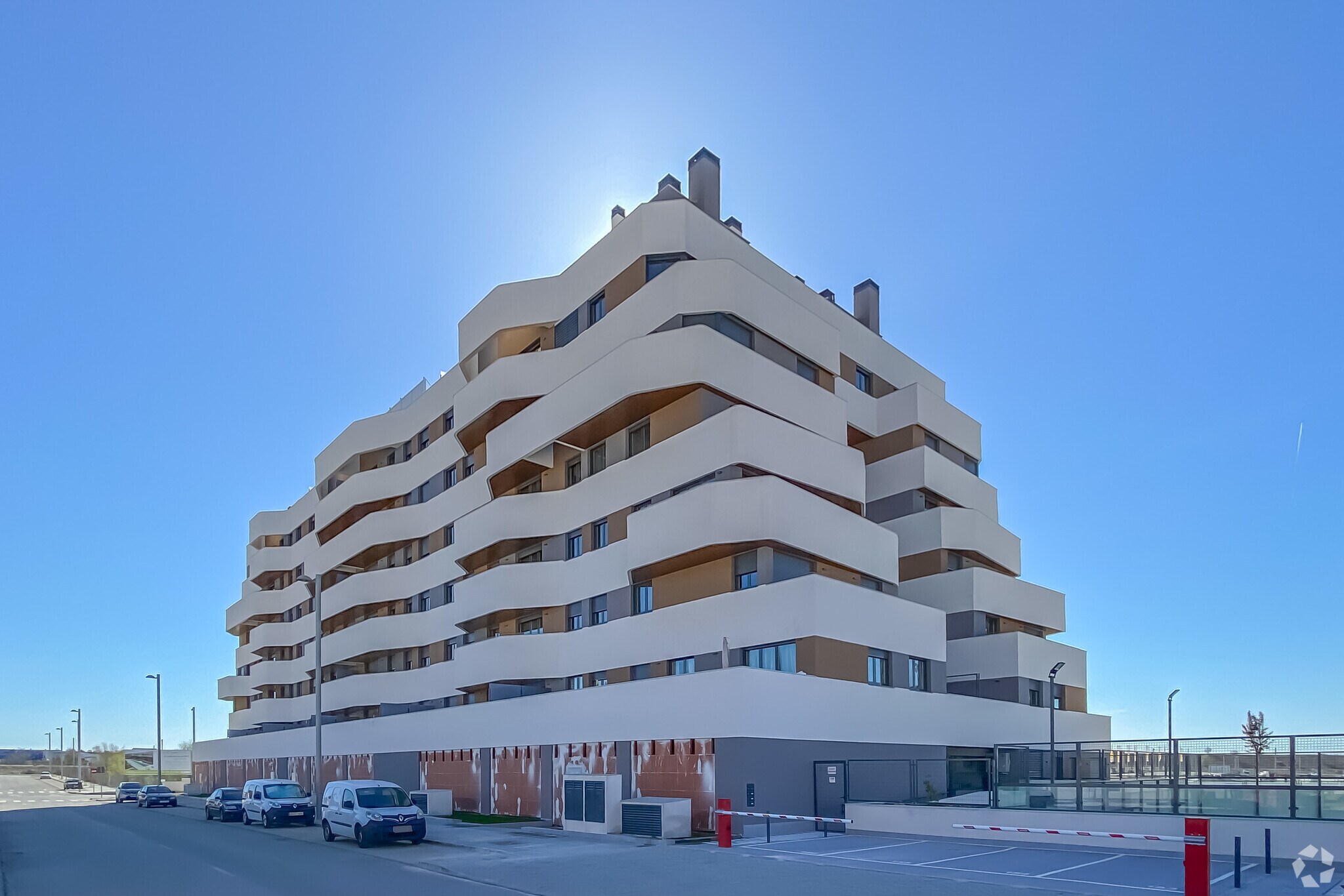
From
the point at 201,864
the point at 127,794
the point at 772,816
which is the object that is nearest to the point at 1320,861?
the point at 772,816

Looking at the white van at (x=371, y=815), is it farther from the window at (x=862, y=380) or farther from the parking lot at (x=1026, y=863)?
the window at (x=862, y=380)

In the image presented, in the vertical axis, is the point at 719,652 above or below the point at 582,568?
below

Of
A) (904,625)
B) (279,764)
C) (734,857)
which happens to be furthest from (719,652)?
(279,764)

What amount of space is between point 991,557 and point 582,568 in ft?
64.9

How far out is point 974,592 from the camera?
43.7 metres

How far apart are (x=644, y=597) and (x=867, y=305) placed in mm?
22415

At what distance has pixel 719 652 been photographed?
3259 cm

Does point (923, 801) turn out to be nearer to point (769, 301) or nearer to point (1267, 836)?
point (1267, 836)

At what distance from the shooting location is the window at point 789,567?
33.2 meters

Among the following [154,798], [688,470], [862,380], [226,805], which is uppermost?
[862,380]

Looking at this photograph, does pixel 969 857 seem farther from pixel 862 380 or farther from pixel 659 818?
pixel 862 380

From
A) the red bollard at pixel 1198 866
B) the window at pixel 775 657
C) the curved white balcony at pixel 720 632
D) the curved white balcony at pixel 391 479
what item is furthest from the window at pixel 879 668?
the curved white balcony at pixel 391 479

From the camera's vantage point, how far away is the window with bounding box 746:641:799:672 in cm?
3184

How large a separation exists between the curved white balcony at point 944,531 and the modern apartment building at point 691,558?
0.14m
